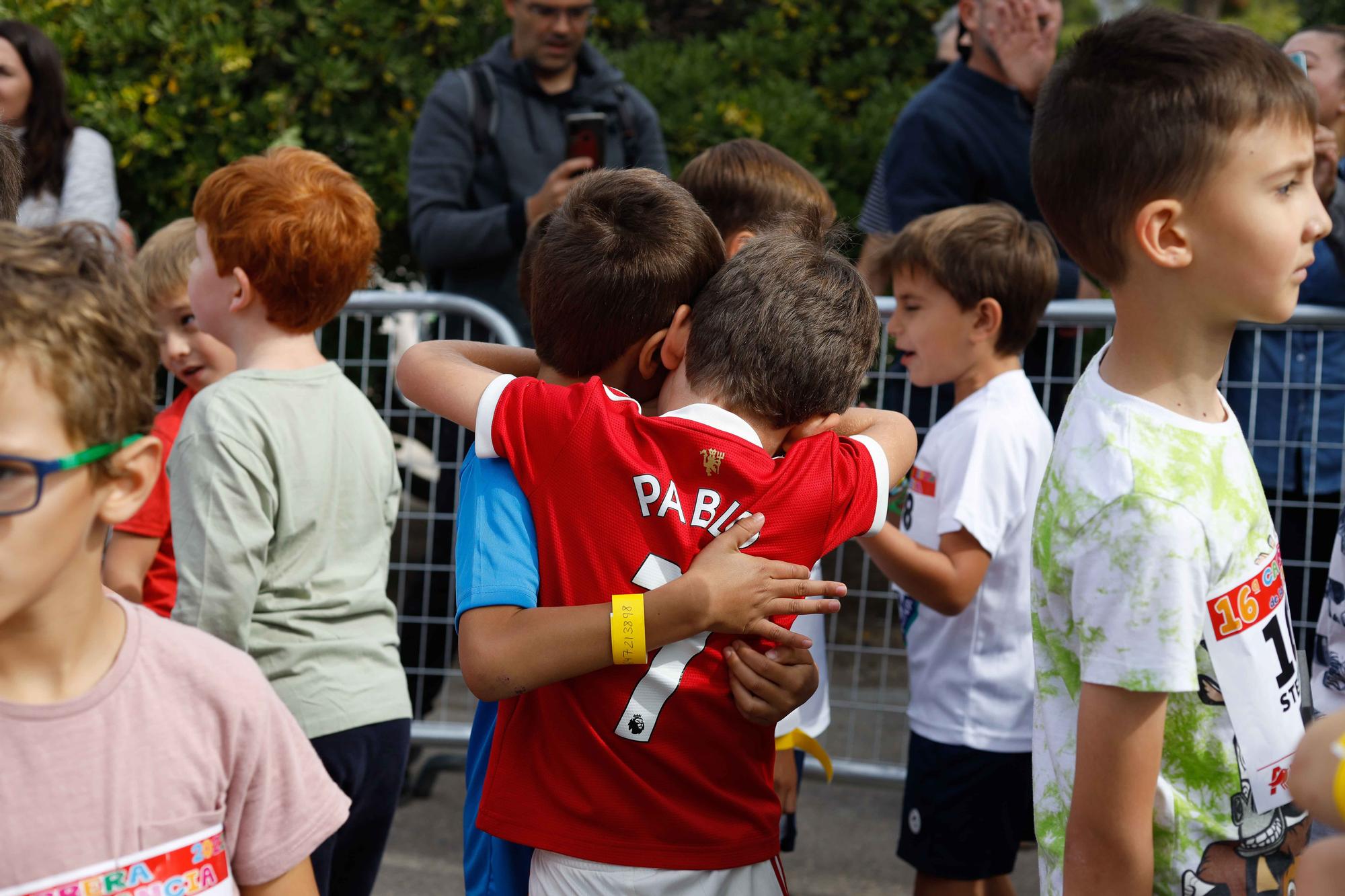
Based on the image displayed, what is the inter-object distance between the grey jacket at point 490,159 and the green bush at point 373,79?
1447mm

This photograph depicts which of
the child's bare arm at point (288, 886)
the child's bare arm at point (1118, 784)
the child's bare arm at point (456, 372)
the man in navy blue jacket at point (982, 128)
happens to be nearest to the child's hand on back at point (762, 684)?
the child's bare arm at point (1118, 784)

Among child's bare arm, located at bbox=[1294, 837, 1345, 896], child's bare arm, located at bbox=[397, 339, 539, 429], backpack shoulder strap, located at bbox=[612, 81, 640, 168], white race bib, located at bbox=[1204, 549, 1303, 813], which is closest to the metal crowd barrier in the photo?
backpack shoulder strap, located at bbox=[612, 81, 640, 168]

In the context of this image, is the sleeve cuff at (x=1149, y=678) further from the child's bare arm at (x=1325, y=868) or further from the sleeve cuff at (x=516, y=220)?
the sleeve cuff at (x=516, y=220)

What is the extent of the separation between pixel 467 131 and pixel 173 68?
6.69ft

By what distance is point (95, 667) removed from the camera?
1.46 metres

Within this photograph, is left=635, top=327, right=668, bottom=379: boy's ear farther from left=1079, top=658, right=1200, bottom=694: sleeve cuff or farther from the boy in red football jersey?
left=1079, top=658, right=1200, bottom=694: sleeve cuff

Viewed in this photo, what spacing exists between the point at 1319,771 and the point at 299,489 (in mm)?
1918

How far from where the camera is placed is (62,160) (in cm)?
461

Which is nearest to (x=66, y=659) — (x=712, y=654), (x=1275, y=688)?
(x=712, y=654)

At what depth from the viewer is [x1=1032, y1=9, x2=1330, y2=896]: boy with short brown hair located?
1.70 m

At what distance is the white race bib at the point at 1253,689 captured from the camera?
1.75 meters

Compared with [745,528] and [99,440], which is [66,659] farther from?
[745,528]

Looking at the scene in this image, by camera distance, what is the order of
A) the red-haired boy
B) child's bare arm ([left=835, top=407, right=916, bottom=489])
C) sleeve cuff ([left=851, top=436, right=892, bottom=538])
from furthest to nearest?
1. the red-haired boy
2. child's bare arm ([left=835, top=407, right=916, bottom=489])
3. sleeve cuff ([left=851, top=436, right=892, bottom=538])

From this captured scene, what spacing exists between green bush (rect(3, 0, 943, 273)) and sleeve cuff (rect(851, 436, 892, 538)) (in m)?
4.18
